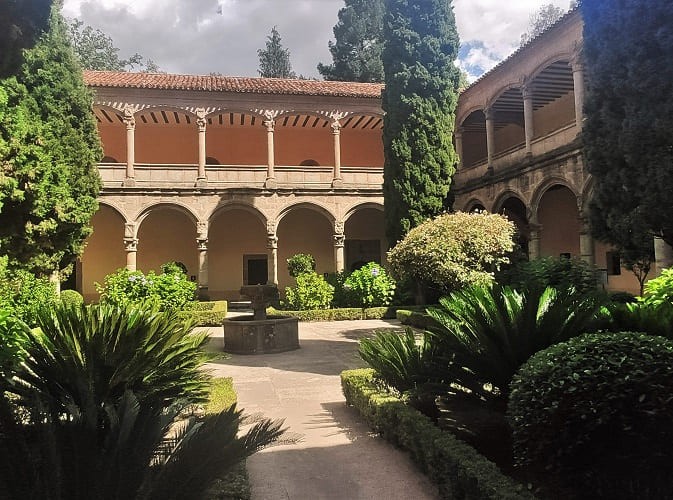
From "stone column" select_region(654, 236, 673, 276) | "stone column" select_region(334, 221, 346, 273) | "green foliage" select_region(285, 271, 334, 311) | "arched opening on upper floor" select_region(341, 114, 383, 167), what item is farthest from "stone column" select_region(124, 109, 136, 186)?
"stone column" select_region(654, 236, 673, 276)

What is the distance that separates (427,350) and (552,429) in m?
2.19

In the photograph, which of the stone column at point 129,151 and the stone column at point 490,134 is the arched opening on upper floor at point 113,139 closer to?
the stone column at point 129,151

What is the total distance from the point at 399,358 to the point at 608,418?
8.63 ft

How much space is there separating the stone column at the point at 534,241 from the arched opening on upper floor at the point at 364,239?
317 inches

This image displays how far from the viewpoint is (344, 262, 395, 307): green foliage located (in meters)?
15.4

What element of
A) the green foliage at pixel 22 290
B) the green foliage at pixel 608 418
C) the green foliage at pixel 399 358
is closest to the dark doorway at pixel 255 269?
the green foliage at pixel 22 290

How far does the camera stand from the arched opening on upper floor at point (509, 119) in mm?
17344

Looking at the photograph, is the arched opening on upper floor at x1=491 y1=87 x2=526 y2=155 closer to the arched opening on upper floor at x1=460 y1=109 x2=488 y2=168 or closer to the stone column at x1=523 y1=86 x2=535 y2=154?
the stone column at x1=523 y1=86 x2=535 y2=154

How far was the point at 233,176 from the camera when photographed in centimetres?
1864

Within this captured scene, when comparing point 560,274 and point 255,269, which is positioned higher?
point 255,269

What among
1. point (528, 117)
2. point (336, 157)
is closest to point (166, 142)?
point (336, 157)

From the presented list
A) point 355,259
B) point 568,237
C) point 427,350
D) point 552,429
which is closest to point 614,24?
point 427,350

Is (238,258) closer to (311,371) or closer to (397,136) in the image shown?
(397,136)

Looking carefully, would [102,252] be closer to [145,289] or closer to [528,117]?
[145,289]
